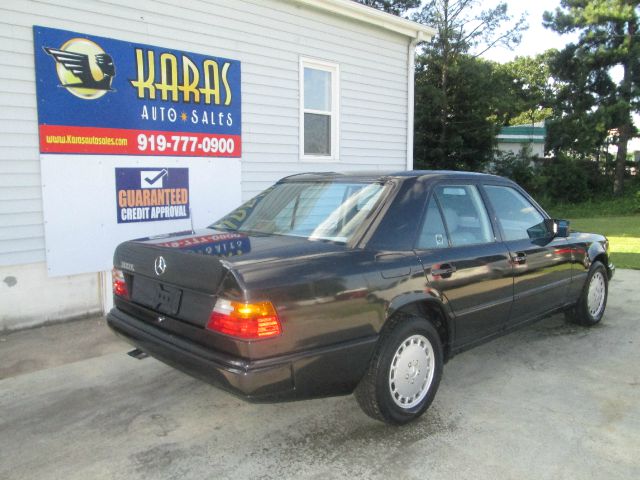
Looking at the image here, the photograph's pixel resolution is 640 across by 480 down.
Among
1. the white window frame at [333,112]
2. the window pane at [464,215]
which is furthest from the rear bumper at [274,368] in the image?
the white window frame at [333,112]

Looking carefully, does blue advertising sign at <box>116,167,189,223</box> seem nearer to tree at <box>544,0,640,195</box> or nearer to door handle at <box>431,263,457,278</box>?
door handle at <box>431,263,457,278</box>

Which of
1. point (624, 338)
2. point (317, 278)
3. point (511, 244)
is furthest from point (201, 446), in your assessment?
point (624, 338)

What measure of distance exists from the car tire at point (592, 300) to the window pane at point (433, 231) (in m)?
2.38

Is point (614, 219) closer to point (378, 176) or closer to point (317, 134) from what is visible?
point (317, 134)

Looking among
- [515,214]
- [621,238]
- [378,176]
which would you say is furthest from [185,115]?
[621,238]

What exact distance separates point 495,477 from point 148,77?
206 inches

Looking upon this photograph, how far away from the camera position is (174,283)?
9.91ft

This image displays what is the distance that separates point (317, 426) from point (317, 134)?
17.9 ft

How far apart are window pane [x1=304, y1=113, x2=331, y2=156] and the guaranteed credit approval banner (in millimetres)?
1343

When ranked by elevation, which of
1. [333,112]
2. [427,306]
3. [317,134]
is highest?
[333,112]

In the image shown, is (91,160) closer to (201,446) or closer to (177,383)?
(177,383)

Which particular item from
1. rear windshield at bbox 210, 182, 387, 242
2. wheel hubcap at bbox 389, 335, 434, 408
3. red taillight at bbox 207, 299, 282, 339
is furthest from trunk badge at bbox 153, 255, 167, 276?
wheel hubcap at bbox 389, 335, 434, 408

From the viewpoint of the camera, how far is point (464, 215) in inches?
153

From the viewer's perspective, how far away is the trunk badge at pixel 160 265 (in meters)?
3.09
